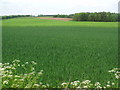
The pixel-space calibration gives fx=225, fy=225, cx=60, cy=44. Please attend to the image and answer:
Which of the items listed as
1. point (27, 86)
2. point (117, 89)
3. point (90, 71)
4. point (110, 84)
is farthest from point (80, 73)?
point (27, 86)

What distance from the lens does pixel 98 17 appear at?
64375mm

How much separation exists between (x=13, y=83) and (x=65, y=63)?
290 cm

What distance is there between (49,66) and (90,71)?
1348 mm

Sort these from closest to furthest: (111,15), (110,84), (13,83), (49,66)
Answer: (13,83)
(110,84)
(49,66)
(111,15)

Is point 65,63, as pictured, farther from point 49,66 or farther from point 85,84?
point 85,84

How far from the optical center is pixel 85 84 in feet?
17.3

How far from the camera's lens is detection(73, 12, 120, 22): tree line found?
63.9 meters

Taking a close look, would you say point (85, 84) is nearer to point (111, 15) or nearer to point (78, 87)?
point (78, 87)

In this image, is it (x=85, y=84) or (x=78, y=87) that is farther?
(x=85, y=84)

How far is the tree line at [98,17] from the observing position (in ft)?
210

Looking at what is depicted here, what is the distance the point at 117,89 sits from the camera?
202 inches

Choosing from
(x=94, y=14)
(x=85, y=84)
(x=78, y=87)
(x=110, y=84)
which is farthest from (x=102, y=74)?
(x=94, y=14)

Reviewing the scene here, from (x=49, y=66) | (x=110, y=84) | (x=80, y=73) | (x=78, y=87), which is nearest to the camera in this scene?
(x=78, y=87)

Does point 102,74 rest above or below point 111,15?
below
